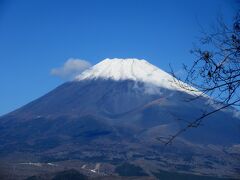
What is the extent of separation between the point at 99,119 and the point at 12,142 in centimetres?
4108

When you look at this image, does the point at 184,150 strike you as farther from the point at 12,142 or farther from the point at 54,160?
the point at 12,142

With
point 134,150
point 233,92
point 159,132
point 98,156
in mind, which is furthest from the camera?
point 159,132

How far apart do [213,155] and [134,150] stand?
24.5m

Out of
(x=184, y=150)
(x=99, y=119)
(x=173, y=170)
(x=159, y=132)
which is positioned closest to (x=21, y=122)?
(x=99, y=119)

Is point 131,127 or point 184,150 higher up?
point 131,127

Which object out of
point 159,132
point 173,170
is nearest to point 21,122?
point 159,132

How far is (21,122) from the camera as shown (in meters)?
193

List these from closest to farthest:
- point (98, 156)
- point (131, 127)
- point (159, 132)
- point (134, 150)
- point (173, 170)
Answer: point (173, 170) → point (98, 156) → point (134, 150) → point (159, 132) → point (131, 127)

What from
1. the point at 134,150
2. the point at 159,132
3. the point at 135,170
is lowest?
the point at 135,170

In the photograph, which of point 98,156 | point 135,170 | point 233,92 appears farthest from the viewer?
point 98,156

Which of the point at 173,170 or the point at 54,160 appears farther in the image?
the point at 54,160

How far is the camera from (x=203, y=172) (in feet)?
370

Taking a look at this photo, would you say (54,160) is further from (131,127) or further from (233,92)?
(233,92)

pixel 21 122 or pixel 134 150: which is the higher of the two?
pixel 21 122
